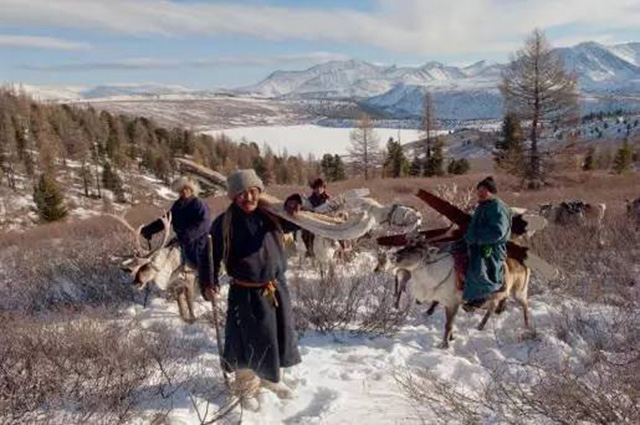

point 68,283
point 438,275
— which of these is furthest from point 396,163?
point 438,275

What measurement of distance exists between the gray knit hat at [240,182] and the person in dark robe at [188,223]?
11.3 feet

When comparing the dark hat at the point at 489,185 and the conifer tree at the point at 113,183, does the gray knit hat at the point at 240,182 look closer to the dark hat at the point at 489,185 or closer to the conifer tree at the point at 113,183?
the dark hat at the point at 489,185

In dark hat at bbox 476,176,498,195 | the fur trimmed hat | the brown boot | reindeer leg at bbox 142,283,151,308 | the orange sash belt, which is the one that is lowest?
reindeer leg at bbox 142,283,151,308

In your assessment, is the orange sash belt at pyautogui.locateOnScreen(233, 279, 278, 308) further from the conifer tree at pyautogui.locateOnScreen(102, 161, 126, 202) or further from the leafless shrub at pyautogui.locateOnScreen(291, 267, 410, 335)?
the conifer tree at pyautogui.locateOnScreen(102, 161, 126, 202)

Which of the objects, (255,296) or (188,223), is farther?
(188,223)

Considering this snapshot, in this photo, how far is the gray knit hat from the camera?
4414 mm

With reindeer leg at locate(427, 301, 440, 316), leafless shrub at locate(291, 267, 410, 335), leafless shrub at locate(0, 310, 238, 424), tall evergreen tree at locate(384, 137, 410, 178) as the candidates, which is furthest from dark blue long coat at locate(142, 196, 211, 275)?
tall evergreen tree at locate(384, 137, 410, 178)

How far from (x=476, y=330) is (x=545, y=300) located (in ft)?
5.10

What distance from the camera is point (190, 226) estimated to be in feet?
25.8

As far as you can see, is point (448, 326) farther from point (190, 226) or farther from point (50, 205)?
point (50, 205)

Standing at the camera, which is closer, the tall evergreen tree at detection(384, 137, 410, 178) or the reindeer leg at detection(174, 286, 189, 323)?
the reindeer leg at detection(174, 286, 189, 323)

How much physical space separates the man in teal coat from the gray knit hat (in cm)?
277

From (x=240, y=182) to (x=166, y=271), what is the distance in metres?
3.79

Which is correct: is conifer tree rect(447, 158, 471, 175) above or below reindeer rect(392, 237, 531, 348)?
below
